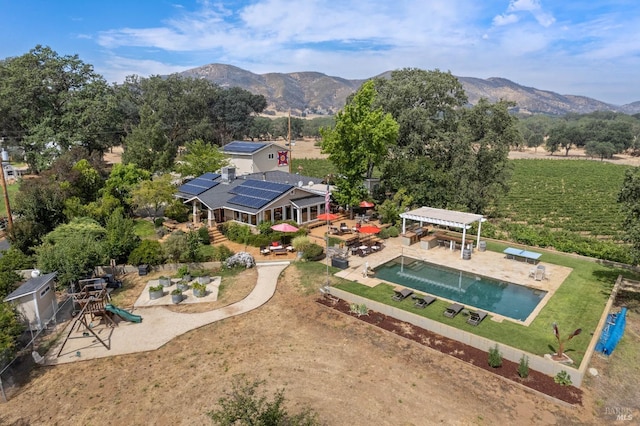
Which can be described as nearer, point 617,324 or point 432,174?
point 617,324

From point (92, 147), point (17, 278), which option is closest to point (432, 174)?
point (17, 278)

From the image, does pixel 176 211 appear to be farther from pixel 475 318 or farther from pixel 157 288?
pixel 475 318

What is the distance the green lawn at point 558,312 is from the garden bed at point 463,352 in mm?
1056

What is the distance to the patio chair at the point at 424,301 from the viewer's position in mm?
19066

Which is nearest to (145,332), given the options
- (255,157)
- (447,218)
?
(447,218)

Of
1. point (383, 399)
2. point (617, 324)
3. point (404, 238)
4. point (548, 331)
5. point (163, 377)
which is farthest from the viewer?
point (404, 238)

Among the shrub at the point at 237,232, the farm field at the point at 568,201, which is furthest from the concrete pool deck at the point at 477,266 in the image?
the shrub at the point at 237,232

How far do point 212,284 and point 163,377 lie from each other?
8.49m

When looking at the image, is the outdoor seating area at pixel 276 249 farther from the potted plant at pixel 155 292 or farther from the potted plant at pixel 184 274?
the potted plant at pixel 155 292

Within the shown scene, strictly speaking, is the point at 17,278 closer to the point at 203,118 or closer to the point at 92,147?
the point at 92,147

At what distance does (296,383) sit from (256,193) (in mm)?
21648

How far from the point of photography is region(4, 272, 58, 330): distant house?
56.2ft

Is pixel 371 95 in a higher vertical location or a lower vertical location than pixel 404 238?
higher

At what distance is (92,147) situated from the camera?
55.3 meters
